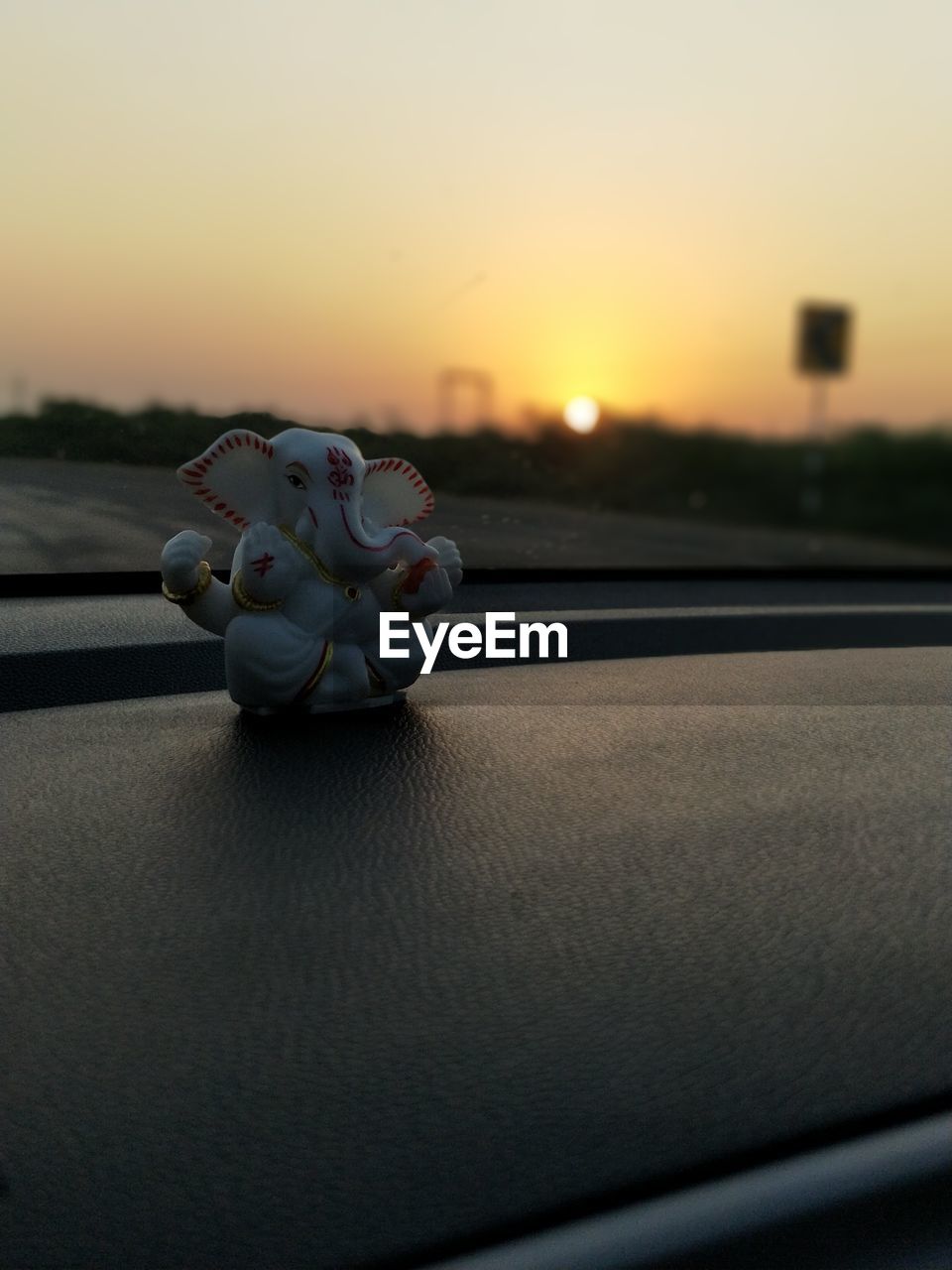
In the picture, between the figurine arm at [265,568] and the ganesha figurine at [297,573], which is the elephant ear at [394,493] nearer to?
the ganesha figurine at [297,573]

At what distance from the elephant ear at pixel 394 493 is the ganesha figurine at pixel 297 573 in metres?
0.07

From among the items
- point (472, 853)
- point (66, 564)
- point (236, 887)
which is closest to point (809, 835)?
point (472, 853)

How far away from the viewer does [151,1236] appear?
92cm

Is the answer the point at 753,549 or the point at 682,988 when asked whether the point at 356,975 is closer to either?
the point at 682,988

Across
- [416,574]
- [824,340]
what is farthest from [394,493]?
[824,340]

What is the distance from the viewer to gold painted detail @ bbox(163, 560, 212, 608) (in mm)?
2230

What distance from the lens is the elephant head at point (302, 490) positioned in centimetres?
227

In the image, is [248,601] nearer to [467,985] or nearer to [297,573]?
[297,573]

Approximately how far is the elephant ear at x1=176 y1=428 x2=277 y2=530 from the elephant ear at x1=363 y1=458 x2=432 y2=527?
0.63 ft

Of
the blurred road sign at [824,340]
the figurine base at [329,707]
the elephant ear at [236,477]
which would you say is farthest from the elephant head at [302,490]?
the blurred road sign at [824,340]

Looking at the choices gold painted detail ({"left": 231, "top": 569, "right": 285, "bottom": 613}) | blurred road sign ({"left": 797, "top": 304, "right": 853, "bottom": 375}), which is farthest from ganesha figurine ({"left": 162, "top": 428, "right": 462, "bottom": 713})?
blurred road sign ({"left": 797, "top": 304, "right": 853, "bottom": 375})

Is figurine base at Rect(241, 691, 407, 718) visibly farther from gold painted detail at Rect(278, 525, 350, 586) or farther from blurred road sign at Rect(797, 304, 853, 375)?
blurred road sign at Rect(797, 304, 853, 375)

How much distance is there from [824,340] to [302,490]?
338 cm

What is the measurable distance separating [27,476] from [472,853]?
7.38 ft
